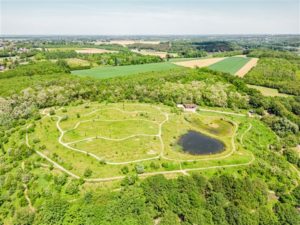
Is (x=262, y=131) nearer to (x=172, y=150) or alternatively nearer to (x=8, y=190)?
(x=172, y=150)

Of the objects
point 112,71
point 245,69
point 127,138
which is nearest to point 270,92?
point 245,69

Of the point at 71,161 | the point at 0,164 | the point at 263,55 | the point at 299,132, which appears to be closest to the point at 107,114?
the point at 71,161

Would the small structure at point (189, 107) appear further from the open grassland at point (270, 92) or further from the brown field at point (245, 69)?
the brown field at point (245, 69)

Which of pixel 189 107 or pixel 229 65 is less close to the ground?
pixel 229 65

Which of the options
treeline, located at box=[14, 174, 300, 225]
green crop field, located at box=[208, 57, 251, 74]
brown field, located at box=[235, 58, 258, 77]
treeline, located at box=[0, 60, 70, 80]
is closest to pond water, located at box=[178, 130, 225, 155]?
treeline, located at box=[14, 174, 300, 225]

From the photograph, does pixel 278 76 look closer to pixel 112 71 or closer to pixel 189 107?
pixel 189 107

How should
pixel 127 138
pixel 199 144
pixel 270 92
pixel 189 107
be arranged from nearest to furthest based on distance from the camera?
pixel 127 138 → pixel 199 144 → pixel 189 107 → pixel 270 92

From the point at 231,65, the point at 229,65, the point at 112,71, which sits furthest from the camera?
the point at 231,65
